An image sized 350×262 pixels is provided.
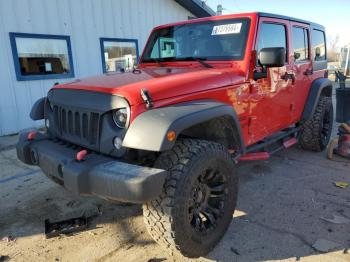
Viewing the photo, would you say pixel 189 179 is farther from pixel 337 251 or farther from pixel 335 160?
pixel 335 160

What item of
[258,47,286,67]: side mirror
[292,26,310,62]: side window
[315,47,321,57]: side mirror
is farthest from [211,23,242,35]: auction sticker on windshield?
[315,47,321,57]: side mirror

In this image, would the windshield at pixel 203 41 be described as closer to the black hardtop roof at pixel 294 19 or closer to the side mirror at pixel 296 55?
the black hardtop roof at pixel 294 19

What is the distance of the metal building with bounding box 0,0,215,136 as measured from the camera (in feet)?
22.5

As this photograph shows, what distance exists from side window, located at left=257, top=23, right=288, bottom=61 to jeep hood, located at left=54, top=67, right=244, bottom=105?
2.02 feet

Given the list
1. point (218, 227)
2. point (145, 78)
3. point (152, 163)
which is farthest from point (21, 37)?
point (218, 227)

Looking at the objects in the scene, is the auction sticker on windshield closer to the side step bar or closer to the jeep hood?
the jeep hood

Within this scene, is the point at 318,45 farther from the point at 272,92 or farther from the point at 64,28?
the point at 64,28

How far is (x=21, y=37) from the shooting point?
22.9ft

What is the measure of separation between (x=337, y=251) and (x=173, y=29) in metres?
2.98

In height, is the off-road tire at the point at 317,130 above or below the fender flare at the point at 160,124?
below

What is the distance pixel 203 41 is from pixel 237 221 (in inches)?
77.7

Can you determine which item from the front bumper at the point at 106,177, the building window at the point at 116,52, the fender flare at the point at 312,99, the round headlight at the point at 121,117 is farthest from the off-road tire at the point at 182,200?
the building window at the point at 116,52

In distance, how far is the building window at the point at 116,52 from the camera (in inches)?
341

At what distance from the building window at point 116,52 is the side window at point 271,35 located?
518 cm
